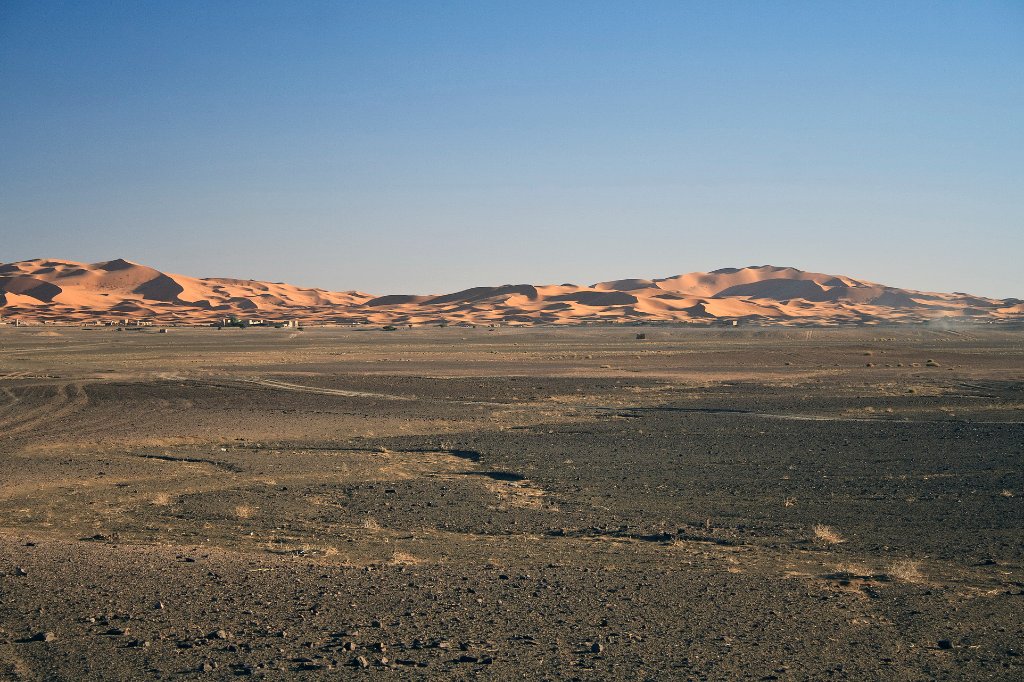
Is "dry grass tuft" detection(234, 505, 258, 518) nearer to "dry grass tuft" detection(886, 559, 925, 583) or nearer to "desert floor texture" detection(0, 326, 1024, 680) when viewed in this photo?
"desert floor texture" detection(0, 326, 1024, 680)

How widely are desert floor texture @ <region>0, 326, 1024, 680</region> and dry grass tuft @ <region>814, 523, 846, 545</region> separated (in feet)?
0.20

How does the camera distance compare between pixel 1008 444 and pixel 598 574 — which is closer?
pixel 598 574

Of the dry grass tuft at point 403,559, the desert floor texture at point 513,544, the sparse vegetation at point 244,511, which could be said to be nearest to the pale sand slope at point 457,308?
the desert floor texture at point 513,544

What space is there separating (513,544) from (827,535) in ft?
11.7

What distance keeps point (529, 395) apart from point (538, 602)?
2209 cm

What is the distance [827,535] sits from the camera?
1084cm

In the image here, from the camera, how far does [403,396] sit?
29891 millimetres

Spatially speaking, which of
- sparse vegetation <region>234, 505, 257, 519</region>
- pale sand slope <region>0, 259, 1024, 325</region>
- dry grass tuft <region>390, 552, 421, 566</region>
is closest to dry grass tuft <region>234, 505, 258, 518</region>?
sparse vegetation <region>234, 505, 257, 519</region>

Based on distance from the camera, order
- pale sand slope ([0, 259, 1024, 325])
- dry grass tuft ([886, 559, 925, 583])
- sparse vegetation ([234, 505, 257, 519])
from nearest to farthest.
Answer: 1. dry grass tuft ([886, 559, 925, 583])
2. sparse vegetation ([234, 505, 257, 519])
3. pale sand slope ([0, 259, 1024, 325])

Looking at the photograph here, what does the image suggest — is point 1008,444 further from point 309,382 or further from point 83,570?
point 309,382

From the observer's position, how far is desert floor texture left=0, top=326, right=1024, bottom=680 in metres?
7.02

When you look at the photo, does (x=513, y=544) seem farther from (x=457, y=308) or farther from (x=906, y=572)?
(x=457, y=308)

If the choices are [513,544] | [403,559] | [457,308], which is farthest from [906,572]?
[457,308]

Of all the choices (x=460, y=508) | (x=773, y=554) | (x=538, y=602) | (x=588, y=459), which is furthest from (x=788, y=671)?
(x=588, y=459)
